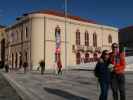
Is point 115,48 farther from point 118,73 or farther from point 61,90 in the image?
point 61,90

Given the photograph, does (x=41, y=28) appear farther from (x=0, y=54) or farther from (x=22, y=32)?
(x=0, y=54)

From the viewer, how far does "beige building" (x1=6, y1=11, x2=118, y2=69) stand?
64.7m

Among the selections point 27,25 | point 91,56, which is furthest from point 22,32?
point 91,56

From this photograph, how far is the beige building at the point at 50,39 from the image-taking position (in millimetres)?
64688

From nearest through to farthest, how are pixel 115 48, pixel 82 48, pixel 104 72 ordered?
pixel 115 48, pixel 104 72, pixel 82 48

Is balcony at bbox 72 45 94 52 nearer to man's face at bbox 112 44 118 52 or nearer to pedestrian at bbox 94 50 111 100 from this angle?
pedestrian at bbox 94 50 111 100

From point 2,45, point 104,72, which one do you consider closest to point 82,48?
point 2,45

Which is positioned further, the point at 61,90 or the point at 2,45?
the point at 2,45

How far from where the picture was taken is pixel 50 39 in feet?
217

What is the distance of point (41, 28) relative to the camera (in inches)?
2544

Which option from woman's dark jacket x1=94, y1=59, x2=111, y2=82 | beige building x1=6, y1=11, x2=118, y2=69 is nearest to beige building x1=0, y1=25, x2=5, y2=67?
beige building x1=6, y1=11, x2=118, y2=69

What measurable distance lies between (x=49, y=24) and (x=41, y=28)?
2291 millimetres

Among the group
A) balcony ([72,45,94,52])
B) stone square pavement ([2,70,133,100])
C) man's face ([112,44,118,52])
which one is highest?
balcony ([72,45,94,52])

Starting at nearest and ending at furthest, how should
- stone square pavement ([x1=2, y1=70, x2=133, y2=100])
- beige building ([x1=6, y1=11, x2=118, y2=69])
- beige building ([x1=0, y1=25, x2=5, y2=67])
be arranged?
stone square pavement ([x1=2, y1=70, x2=133, y2=100]) < beige building ([x1=6, y1=11, x2=118, y2=69]) < beige building ([x1=0, y1=25, x2=5, y2=67])
